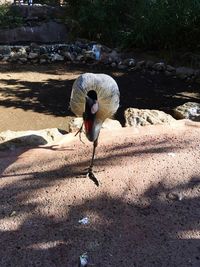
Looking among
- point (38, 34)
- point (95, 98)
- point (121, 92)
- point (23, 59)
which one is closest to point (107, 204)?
point (95, 98)

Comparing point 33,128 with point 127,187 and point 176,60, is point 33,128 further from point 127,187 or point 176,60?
point 176,60

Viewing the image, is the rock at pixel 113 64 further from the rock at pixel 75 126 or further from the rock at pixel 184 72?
the rock at pixel 75 126

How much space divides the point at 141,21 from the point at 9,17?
3.48 meters

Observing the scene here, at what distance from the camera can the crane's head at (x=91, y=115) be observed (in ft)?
→ 9.90

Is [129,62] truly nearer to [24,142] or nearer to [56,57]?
[56,57]

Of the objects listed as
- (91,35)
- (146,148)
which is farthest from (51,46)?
(146,148)

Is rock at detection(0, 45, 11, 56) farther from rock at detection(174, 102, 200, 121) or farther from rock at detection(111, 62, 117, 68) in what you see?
rock at detection(174, 102, 200, 121)

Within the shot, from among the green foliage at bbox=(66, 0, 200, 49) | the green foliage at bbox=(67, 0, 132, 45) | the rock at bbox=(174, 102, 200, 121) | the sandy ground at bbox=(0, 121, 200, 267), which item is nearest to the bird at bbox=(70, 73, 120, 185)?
the sandy ground at bbox=(0, 121, 200, 267)

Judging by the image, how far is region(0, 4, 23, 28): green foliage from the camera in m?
10.4

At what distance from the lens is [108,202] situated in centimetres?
305

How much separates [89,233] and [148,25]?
6829mm

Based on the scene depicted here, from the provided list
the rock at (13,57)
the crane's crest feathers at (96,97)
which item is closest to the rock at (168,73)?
the rock at (13,57)

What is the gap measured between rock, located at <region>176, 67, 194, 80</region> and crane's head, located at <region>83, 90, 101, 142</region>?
16.7 ft

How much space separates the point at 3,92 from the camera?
23.2 feet
